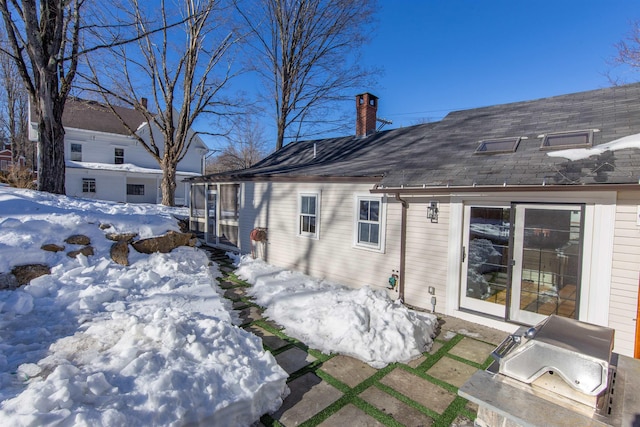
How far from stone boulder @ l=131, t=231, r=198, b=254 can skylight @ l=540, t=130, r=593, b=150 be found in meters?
7.69

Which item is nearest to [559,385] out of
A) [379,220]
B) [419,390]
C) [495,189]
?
[419,390]

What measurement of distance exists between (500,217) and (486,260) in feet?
2.50

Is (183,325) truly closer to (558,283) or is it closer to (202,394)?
(202,394)

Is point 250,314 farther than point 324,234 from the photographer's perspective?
No

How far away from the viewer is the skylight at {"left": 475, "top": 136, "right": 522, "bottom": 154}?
5.08 meters

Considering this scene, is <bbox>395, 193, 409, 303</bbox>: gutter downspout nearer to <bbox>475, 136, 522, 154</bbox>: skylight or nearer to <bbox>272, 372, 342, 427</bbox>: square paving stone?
<bbox>475, 136, 522, 154</bbox>: skylight

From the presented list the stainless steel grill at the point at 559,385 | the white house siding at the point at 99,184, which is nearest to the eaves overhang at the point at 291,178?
the stainless steel grill at the point at 559,385

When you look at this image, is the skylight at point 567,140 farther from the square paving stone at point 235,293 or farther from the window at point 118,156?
the window at point 118,156

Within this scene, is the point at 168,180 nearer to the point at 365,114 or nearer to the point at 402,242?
the point at 365,114

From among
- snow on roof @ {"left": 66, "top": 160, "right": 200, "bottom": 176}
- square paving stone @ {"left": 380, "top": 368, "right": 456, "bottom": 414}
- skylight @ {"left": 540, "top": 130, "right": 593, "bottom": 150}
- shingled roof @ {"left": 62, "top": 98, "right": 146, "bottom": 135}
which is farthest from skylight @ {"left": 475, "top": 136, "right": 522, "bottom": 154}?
snow on roof @ {"left": 66, "top": 160, "right": 200, "bottom": 176}

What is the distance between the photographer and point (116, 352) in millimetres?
2945

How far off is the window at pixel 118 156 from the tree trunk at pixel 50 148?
43.5 ft

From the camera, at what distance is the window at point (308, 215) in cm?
747

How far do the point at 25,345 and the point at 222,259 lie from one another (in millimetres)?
5806
